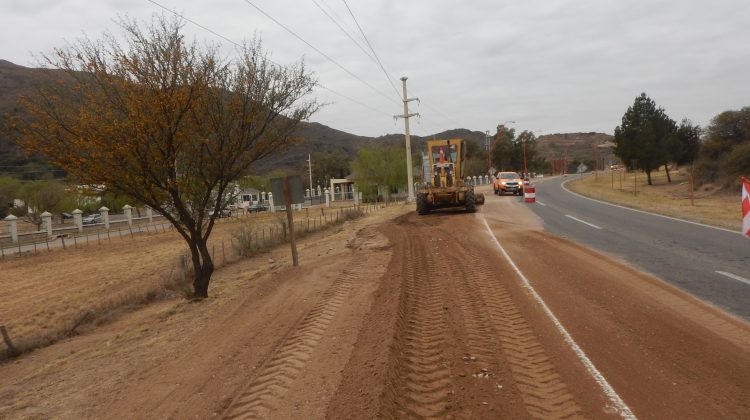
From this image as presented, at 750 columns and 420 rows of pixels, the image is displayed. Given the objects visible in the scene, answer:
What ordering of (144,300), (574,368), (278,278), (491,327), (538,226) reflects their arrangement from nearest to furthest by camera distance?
(574,368) → (491,327) → (278,278) → (144,300) → (538,226)

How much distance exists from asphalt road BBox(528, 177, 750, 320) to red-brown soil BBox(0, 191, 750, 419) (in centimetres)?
62

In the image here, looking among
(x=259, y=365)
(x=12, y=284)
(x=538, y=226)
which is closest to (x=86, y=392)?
(x=259, y=365)

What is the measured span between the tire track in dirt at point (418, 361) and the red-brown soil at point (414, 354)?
22 millimetres

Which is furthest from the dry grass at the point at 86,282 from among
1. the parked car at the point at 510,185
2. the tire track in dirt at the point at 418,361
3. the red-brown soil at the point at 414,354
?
the parked car at the point at 510,185

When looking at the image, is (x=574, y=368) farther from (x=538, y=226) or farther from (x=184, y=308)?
(x=538, y=226)

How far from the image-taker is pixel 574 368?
16.8 ft

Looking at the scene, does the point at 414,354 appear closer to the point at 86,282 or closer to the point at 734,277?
the point at 734,277

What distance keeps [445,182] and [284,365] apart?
19.7 m

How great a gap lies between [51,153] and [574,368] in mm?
9889

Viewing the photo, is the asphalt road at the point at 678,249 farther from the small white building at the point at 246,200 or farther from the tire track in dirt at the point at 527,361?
the small white building at the point at 246,200

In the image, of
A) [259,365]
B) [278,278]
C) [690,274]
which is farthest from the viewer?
[278,278]

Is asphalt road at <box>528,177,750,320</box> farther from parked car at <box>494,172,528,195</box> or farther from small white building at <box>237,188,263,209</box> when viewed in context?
parked car at <box>494,172,528,195</box>

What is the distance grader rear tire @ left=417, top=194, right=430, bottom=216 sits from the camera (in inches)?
971

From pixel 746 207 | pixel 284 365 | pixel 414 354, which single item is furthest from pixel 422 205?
pixel 284 365
